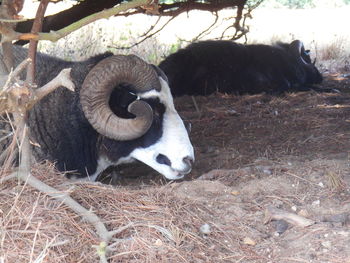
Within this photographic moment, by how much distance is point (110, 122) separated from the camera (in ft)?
20.8

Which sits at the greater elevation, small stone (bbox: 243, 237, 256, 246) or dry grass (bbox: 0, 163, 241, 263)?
dry grass (bbox: 0, 163, 241, 263)

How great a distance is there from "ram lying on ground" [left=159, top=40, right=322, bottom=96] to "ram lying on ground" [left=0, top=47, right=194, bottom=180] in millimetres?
6458

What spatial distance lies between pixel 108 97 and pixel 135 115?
1.18ft

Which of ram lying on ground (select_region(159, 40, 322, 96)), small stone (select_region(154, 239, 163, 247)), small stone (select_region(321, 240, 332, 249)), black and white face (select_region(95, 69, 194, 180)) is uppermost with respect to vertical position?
small stone (select_region(154, 239, 163, 247))

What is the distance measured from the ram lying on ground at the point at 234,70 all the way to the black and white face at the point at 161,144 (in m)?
6.45

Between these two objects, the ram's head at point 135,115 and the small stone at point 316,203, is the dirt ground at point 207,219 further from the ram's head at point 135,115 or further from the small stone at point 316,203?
the ram's head at point 135,115

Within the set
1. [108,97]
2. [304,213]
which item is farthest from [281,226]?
[108,97]

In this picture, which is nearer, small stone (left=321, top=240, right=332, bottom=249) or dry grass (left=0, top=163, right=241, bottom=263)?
dry grass (left=0, top=163, right=241, bottom=263)

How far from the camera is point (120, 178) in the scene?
7.61m

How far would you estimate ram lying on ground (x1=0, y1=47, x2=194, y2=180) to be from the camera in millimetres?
Answer: 6309

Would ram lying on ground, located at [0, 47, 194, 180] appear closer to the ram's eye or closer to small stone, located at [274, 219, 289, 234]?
the ram's eye

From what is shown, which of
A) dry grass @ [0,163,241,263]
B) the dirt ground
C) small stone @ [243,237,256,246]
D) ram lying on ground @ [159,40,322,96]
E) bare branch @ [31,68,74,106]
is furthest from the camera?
ram lying on ground @ [159,40,322,96]

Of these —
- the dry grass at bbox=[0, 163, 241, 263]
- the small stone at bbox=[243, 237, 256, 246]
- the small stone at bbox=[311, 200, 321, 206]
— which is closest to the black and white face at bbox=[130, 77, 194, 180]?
the dry grass at bbox=[0, 163, 241, 263]

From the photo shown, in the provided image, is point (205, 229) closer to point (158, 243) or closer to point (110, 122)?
point (158, 243)
